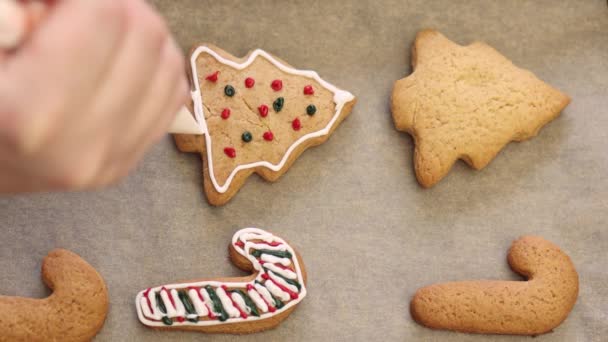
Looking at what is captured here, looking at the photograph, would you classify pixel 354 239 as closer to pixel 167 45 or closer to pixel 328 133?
pixel 328 133

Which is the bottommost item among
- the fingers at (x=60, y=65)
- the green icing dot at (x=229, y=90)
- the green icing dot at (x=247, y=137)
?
the green icing dot at (x=247, y=137)

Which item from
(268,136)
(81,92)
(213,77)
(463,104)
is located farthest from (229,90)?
Result: (81,92)

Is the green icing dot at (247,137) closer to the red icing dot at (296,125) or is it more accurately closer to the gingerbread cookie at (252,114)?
the gingerbread cookie at (252,114)

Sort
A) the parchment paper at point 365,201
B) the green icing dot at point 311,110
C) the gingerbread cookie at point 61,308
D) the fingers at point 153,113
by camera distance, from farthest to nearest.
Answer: the green icing dot at point 311,110, the parchment paper at point 365,201, the gingerbread cookie at point 61,308, the fingers at point 153,113

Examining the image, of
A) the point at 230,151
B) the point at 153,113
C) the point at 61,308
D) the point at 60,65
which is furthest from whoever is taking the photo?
the point at 230,151

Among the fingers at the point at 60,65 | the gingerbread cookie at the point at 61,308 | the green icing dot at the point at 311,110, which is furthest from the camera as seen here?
the green icing dot at the point at 311,110

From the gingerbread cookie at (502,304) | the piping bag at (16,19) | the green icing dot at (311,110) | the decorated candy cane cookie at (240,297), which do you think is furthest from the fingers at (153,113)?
the gingerbread cookie at (502,304)

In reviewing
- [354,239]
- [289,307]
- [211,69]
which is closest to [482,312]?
[354,239]

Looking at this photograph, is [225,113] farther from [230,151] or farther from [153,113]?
[153,113]
